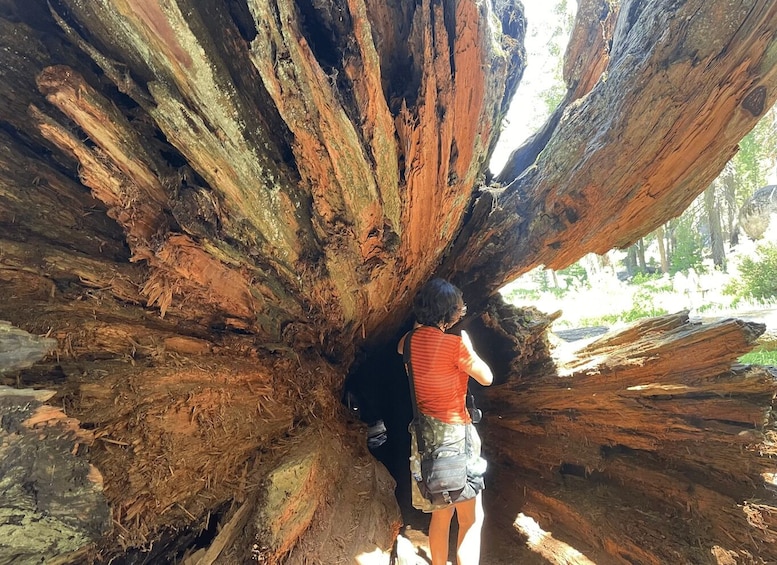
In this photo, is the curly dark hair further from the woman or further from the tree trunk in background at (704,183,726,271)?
the tree trunk in background at (704,183,726,271)

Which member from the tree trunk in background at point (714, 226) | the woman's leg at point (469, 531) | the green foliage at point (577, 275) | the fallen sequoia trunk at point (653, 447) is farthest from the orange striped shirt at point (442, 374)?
the green foliage at point (577, 275)

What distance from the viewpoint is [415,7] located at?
2.34 metres

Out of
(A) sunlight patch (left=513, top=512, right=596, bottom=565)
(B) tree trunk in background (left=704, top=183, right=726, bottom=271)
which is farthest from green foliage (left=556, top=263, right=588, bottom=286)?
(A) sunlight patch (left=513, top=512, right=596, bottom=565)

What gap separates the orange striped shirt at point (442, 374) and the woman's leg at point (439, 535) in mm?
673

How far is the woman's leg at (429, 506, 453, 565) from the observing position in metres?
2.80

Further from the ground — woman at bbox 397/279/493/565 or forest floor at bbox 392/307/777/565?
woman at bbox 397/279/493/565

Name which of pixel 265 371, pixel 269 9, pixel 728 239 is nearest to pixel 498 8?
pixel 269 9

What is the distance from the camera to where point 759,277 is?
10.0 metres

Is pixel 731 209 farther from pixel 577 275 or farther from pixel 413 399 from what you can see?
pixel 413 399

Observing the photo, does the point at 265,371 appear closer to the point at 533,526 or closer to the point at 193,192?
the point at 193,192

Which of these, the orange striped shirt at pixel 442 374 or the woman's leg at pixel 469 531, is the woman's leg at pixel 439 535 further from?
the orange striped shirt at pixel 442 374

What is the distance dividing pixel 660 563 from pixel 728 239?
74.5 ft

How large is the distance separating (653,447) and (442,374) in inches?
68.1

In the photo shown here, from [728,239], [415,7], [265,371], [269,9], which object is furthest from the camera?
[728,239]
